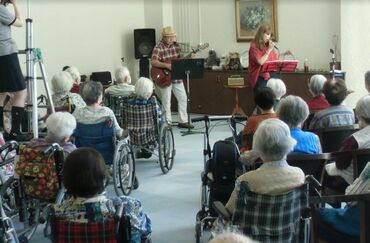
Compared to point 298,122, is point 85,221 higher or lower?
lower

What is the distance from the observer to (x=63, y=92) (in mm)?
5242

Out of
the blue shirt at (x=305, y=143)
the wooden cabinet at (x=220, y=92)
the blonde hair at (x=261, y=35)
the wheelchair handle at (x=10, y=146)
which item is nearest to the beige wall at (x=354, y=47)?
the wooden cabinet at (x=220, y=92)

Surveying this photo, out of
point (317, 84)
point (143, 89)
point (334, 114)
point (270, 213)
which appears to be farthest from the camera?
point (143, 89)

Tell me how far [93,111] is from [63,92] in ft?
2.60

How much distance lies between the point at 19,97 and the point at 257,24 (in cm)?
460

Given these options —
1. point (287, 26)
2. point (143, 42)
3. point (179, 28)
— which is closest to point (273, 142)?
point (287, 26)

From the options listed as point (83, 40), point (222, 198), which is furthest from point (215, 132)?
point (222, 198)

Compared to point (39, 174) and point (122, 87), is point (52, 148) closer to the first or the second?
point (39, 174)

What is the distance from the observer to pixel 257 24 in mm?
8938

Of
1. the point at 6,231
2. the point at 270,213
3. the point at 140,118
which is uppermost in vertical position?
the point at 140,118

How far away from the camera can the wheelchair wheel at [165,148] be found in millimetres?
5398

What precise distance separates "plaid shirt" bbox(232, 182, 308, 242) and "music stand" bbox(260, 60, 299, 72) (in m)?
4.64

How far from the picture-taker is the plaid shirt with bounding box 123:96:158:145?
5230 millimetres

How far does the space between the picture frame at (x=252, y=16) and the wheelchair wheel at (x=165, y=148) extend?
145 inches
